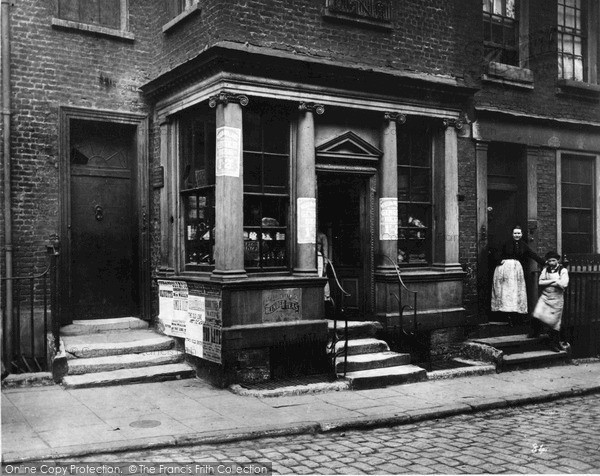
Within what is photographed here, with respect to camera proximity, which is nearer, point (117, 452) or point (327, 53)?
point (117, 452)

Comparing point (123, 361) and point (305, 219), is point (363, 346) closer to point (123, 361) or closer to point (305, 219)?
point (305, 219)

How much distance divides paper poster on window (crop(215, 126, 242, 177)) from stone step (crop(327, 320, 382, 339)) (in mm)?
2857

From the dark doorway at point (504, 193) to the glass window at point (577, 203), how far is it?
3.87 ft

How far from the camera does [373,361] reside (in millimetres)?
9148

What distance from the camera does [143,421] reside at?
670 centimetres

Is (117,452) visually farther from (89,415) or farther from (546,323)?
(546,323)

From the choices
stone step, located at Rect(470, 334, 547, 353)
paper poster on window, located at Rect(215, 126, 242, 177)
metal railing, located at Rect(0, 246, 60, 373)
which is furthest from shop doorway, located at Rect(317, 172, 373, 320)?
metal railing, located at Rect(0, 246, 60, 373)

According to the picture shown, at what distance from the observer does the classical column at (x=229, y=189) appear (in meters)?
8.43

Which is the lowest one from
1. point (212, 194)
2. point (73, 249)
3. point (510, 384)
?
point (510, 384)

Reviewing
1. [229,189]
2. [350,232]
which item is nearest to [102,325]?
[229,189]

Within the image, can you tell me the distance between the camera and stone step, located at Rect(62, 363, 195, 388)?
8.05m

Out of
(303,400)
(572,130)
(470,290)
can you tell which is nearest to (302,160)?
(303,400)

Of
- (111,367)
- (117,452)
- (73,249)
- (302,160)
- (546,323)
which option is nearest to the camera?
(117,452)

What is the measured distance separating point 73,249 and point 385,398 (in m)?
5.43
